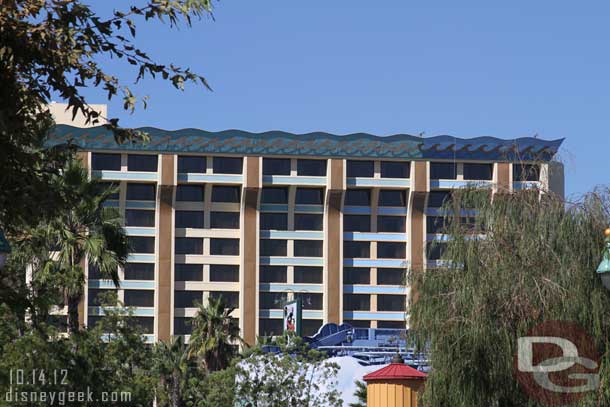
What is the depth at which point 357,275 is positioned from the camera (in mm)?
110312

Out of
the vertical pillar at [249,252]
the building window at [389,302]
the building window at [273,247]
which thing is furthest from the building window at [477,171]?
the vertical pillar at [249,252]

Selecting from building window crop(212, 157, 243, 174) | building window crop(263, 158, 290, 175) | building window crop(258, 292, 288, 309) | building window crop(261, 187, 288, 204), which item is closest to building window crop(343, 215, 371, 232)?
building window crop(261, 187, 288, 204)

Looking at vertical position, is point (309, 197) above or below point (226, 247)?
above

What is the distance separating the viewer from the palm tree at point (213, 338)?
76.7 m

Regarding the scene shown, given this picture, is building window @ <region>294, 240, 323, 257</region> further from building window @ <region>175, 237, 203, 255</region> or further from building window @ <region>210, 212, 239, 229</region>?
building window @ <region>175, 237, 203, 255</region>

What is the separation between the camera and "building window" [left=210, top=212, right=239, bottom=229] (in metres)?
110

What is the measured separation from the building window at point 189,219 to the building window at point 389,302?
18.4 m

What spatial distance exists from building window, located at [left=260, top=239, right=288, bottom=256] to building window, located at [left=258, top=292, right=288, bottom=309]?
393 centimetres

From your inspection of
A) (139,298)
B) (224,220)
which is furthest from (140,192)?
(139,298)

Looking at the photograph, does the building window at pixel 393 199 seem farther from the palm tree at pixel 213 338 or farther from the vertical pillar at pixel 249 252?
the palm tree at pixel 213 338

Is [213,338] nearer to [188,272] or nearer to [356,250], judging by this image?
[188,272]

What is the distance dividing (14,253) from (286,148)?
76.5 m

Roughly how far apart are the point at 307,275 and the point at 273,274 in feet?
10.6

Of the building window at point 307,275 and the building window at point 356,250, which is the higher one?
the building window at point 356,250
